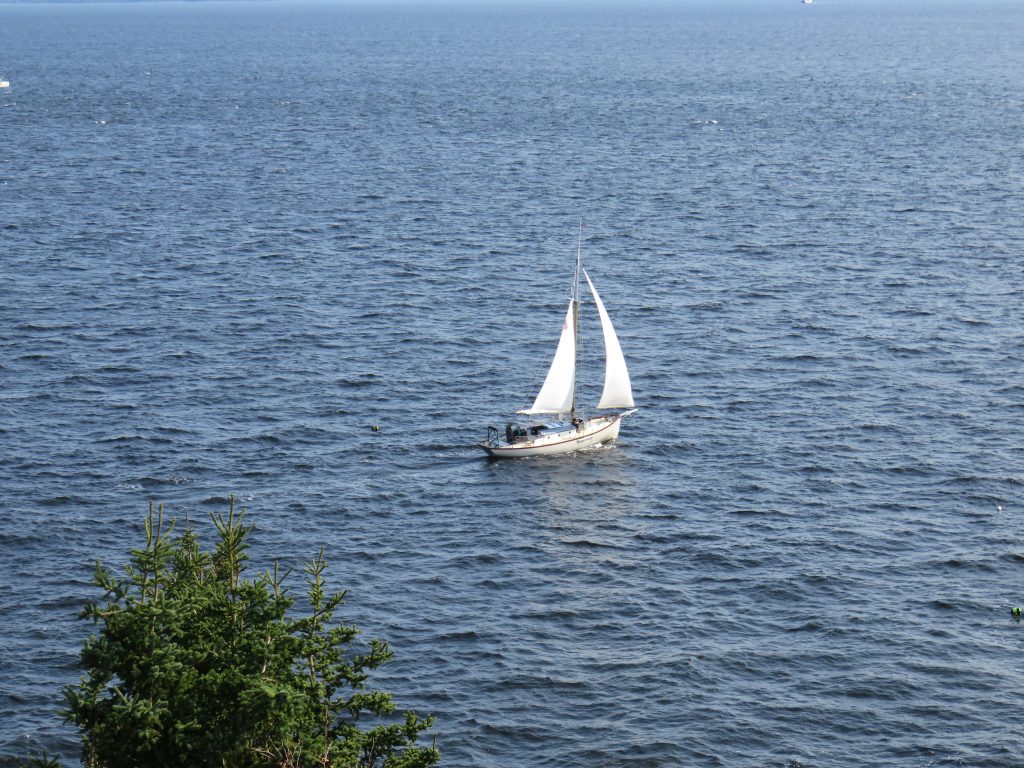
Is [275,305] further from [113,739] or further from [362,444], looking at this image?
[113,739]

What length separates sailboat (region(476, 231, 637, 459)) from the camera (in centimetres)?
8850

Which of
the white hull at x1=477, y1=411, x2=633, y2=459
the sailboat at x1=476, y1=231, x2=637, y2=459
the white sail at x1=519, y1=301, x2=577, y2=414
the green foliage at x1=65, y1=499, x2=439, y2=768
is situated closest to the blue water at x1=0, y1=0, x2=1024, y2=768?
the white hull at x1=477, y1=411, x2=633, y2=459

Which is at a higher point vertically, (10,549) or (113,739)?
(113,739)

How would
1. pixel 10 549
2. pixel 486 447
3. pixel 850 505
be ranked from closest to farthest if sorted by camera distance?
pixel 10 549
pixel 850 505
pixel 486 447

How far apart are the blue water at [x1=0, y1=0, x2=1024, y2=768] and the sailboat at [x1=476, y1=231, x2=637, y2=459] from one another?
1.64 m

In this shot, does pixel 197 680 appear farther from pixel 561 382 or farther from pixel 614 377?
pixel 614 377

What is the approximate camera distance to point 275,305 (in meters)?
120

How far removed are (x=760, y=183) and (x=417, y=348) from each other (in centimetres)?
7707

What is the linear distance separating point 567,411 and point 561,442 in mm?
4115

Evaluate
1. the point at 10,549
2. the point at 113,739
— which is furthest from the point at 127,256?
the point at 113,739

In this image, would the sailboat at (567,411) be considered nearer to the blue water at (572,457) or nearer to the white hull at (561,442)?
the white hull at (561,442)

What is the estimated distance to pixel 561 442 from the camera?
89.1 m

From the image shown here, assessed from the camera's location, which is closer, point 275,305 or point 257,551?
point 257,551

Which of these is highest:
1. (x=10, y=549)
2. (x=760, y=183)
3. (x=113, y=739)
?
(x=760, y=183)
